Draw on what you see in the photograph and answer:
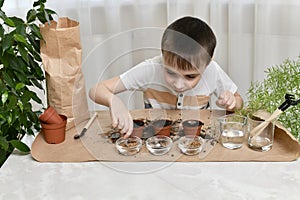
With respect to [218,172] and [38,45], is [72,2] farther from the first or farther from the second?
[218,172]

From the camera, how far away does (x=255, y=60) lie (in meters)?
1.84

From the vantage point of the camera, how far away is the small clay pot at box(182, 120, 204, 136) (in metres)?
1.24

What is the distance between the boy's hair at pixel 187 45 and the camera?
1.20 metres

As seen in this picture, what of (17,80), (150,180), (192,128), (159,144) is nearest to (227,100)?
(192,128)

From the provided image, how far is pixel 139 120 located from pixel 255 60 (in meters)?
0.76

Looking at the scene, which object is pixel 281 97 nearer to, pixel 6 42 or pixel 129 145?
pixel 129 145

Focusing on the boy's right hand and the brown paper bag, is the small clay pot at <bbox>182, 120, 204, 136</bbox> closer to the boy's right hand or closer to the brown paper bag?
the boy's right hand

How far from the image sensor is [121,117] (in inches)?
49.7

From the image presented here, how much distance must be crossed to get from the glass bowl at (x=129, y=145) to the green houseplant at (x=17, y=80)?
243 millimetres

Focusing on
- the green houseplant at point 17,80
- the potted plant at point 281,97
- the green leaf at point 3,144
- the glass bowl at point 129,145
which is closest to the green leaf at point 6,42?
the green houseplant at point 17,80

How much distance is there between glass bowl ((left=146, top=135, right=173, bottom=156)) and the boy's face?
5.7 inches

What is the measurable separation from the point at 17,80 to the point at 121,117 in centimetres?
31

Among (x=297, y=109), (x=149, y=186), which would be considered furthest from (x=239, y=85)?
(x=149, y=186)

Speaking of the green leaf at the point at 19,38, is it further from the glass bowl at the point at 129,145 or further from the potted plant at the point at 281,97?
the potted plant at the point at 281,97
